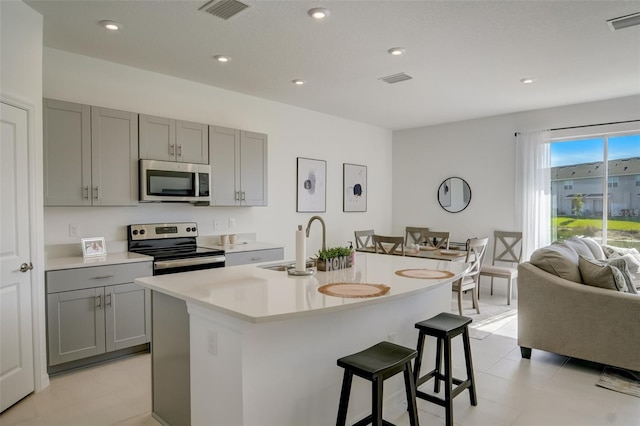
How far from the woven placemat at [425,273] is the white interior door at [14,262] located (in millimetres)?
2562

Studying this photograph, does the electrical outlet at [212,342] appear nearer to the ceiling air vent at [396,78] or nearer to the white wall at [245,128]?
the white wall at [245,128]

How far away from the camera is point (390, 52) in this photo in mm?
3459

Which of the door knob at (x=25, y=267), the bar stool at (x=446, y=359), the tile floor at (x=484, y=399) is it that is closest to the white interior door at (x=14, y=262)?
the door knob at (x=25, y=267)

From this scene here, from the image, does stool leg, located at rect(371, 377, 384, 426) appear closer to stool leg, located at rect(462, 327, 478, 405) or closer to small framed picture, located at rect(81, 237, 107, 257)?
stool leg, located at rect(462, 327, 478, 405)

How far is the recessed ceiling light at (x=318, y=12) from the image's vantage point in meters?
2.71

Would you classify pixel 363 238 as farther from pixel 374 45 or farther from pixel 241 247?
pixel 374 45

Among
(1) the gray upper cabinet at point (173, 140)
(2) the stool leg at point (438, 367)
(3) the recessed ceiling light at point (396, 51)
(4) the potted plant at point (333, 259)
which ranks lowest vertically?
(2) the stool leg at point (438, 367)

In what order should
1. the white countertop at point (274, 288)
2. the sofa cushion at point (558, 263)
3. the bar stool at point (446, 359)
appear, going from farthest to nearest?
→ the sofa cushion at point (558, 263)
the bar stool at point (446, 359)
the white countertop at point (274, 288)

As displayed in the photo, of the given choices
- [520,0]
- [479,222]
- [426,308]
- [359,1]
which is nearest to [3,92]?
[359,1]

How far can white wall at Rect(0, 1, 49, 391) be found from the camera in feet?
8.50

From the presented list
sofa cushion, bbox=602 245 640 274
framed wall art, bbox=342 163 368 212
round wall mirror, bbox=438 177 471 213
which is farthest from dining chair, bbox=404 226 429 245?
sofa cushion, bbox=602 245 640 274

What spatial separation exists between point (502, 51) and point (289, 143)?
2.85m

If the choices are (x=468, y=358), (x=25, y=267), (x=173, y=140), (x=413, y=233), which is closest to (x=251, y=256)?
(x=173, y=140)

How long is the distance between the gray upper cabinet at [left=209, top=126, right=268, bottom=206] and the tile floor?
6.10 ft
